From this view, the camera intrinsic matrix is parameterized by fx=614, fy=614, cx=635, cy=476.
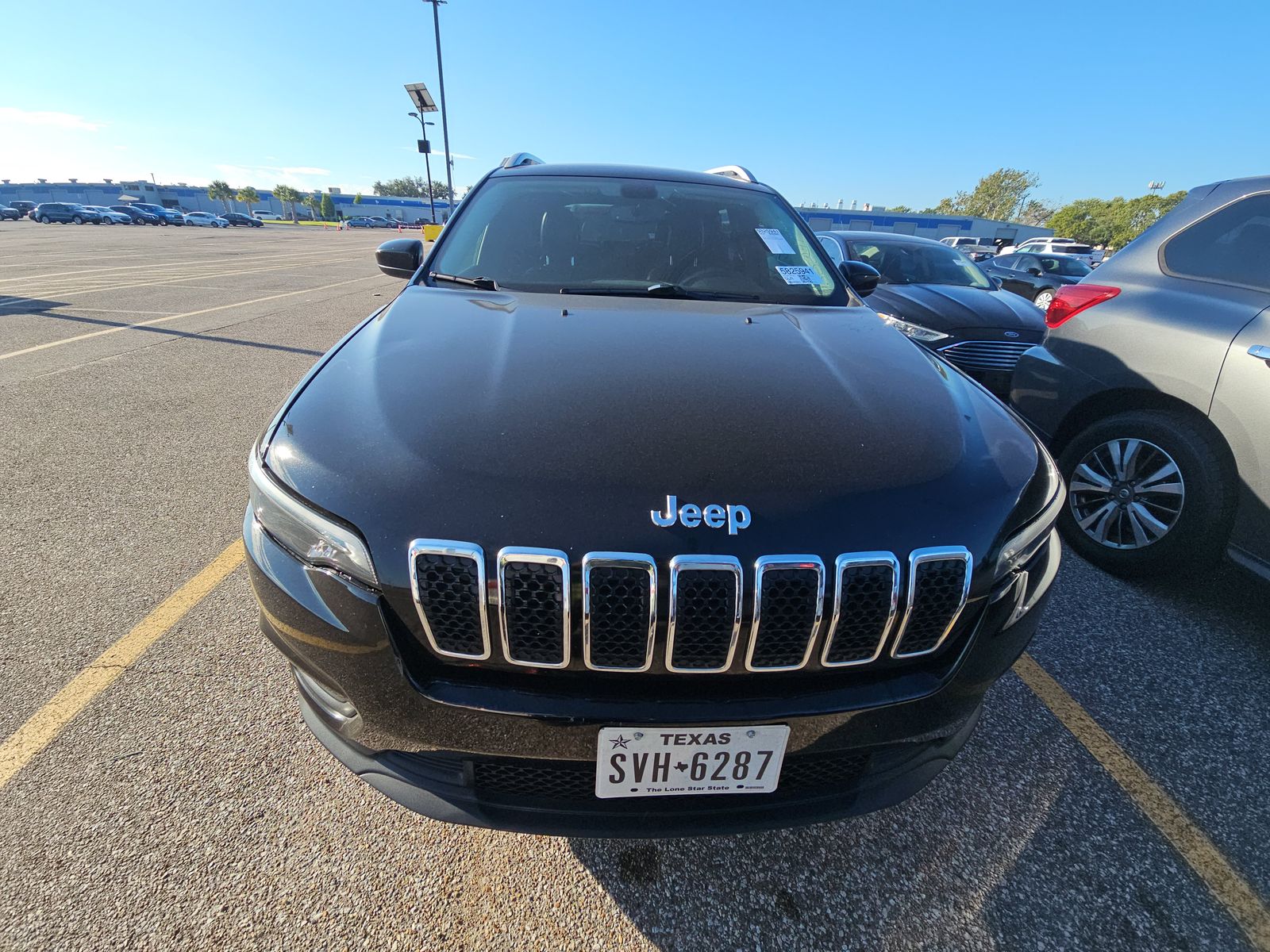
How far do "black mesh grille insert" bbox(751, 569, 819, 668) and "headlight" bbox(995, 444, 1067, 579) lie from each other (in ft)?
1.51

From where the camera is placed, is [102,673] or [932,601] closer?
[932,601]

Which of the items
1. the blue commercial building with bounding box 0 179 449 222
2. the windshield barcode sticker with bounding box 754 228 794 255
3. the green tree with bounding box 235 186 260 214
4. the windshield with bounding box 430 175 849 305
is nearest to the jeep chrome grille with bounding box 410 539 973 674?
the windshield with bounding box 430 175 849 305

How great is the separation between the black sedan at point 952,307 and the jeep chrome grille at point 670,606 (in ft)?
12.3

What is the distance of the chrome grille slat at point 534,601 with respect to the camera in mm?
1110

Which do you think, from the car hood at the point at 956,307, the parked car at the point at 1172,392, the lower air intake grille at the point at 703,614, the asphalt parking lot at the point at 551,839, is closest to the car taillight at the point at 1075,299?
the parked car at the point at 1172,392

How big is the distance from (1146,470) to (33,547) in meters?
4.97

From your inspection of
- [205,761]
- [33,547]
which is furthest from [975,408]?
[33,547]

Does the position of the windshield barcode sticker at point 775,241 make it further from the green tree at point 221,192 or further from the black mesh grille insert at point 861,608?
the green tree at point 221,192

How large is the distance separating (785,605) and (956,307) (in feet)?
16.9

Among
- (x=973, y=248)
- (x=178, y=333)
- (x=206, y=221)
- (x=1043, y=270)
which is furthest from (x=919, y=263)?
(x=206, y=221)

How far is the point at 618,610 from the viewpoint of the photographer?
1130 millimetres

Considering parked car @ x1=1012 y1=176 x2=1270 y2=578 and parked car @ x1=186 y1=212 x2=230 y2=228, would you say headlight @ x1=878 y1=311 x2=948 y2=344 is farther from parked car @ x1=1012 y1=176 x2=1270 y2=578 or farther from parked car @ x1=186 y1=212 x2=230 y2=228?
parked car @ x1=186 y1=212 x2=230 y2=228

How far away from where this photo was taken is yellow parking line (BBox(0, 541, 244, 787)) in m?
1.78

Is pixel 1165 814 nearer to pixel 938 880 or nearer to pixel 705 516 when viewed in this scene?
pixel 938 880
